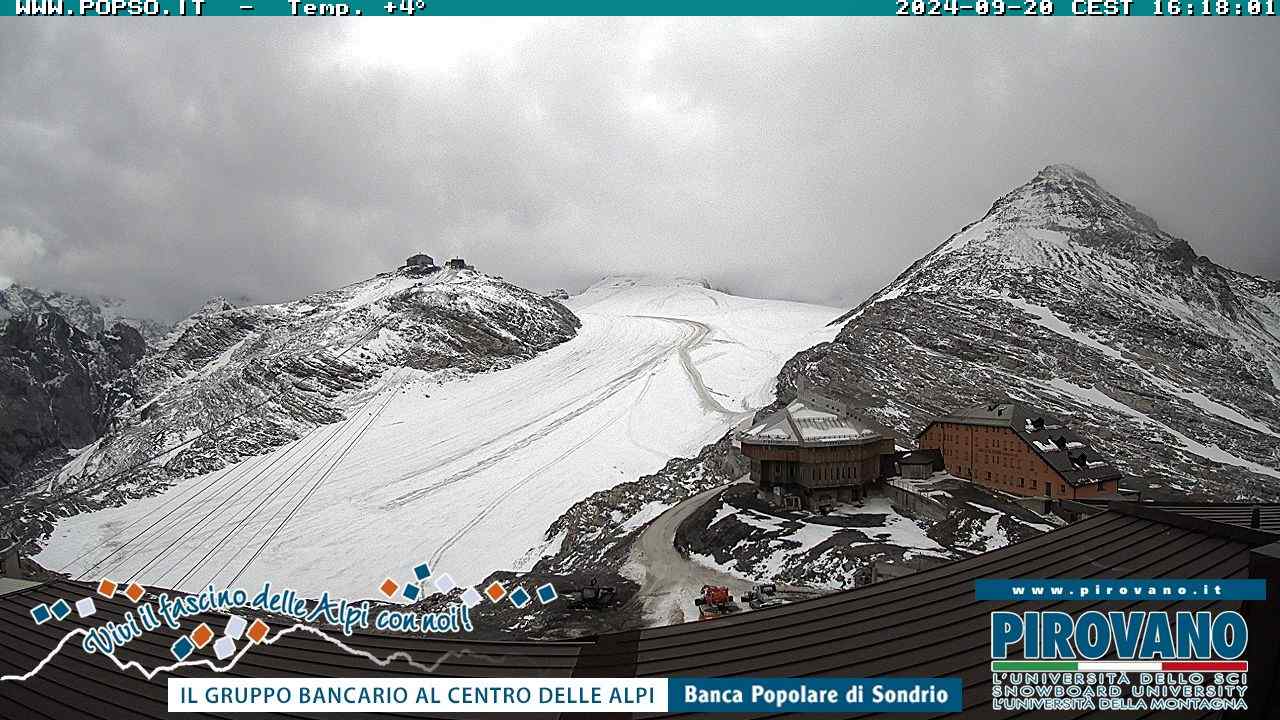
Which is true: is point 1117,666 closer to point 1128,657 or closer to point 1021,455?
point 1128,657

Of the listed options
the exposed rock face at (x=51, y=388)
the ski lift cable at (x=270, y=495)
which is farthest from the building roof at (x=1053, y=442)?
the exposed rock face at (x=51, y=388)

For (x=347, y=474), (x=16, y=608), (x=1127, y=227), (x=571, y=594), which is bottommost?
(x=347, y=474)

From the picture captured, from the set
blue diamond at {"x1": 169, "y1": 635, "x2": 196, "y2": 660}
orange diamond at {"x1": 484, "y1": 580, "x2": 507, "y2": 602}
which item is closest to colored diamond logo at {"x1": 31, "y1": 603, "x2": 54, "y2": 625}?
blue diamond at {"x1": 169, "y1": 635, "x2": 196, "y2": 660}

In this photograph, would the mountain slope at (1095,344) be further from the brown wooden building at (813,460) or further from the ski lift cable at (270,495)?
the ski lift cable at (270,495)

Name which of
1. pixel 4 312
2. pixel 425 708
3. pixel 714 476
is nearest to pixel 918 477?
pixel 714 476

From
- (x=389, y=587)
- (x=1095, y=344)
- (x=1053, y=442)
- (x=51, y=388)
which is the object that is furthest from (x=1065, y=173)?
(x=51, y=388)

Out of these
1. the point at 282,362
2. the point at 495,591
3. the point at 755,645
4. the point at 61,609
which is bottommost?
the point at 495,591

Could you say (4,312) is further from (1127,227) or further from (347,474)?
(1127,227)
